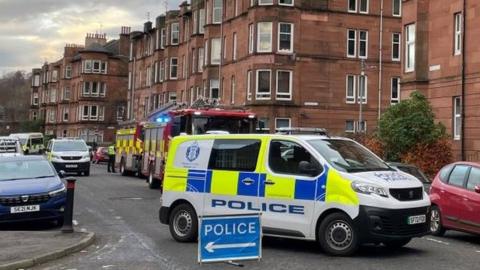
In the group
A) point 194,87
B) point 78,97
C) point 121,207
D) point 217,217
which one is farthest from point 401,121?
point 78,97

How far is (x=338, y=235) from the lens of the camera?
10031 millimetres

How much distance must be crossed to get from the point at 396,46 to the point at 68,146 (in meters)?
26.8

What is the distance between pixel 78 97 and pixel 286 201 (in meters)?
86.3

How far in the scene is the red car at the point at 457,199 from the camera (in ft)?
39.6

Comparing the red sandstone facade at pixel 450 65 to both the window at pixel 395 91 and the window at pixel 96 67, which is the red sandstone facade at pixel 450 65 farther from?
the window at pixel 96 67

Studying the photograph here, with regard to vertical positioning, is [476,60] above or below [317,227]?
above

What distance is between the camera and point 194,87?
56.8m

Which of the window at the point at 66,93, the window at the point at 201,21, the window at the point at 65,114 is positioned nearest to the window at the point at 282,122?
the window at the point at 201,21

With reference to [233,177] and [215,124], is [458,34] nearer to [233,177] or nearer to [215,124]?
[215,124]

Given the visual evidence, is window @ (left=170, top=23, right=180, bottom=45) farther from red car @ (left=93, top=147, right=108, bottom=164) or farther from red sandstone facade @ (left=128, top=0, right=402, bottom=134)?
red car @ (left=93, top=147, right=108, bottom=164)

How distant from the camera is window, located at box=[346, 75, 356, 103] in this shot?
1861 inches

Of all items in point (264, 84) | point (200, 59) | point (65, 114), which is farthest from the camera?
point (65, 114)

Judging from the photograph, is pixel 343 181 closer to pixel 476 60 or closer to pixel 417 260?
pixel 417 260

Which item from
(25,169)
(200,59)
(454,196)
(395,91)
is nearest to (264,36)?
(395,91)
